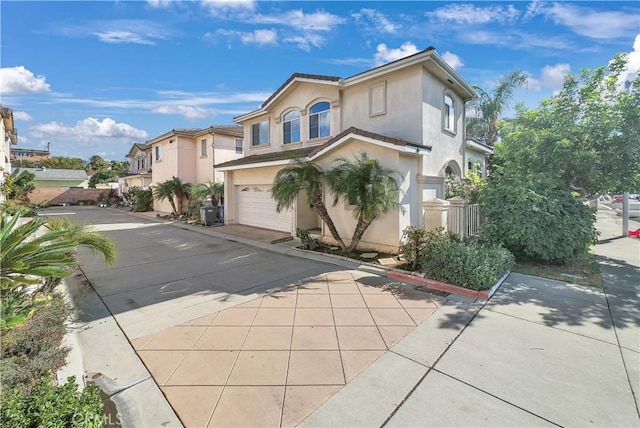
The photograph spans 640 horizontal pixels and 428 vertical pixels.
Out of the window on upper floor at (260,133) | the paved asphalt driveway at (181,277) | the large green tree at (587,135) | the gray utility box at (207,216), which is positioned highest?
the window on upper floor at (260,133)

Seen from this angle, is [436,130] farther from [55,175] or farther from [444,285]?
[55,175]

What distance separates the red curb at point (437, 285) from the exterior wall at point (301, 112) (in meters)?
7.24

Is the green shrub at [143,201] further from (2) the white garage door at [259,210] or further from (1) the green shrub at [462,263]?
(1) the green shrub at [462,263]

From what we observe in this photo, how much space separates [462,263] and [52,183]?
55.5 metres

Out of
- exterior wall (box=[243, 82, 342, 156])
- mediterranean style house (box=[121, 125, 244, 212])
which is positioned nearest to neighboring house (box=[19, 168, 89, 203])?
mediterranean style house (box=[121, 125, 244, 212])

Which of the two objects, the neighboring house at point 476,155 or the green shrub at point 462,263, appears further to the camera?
the neighboring house at point 476,155

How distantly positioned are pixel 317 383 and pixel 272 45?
557 inches

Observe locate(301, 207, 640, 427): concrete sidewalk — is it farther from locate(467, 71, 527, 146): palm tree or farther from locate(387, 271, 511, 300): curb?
locate(467, 71, 527, 146): palm tree

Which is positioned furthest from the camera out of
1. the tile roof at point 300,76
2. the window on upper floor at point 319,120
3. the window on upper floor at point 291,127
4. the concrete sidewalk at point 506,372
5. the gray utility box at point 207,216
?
the gray utility box at point 207,216

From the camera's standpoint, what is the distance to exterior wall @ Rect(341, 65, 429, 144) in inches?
401

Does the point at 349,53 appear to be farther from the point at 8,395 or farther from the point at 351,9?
the point at 8,395

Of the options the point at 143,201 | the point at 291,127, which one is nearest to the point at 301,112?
the point at 291,127

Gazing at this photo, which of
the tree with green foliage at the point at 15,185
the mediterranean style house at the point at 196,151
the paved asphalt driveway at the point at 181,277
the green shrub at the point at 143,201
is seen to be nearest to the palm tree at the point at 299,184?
the paved asphalt driveway at the point at 181,277

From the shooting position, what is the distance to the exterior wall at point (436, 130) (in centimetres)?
1030
